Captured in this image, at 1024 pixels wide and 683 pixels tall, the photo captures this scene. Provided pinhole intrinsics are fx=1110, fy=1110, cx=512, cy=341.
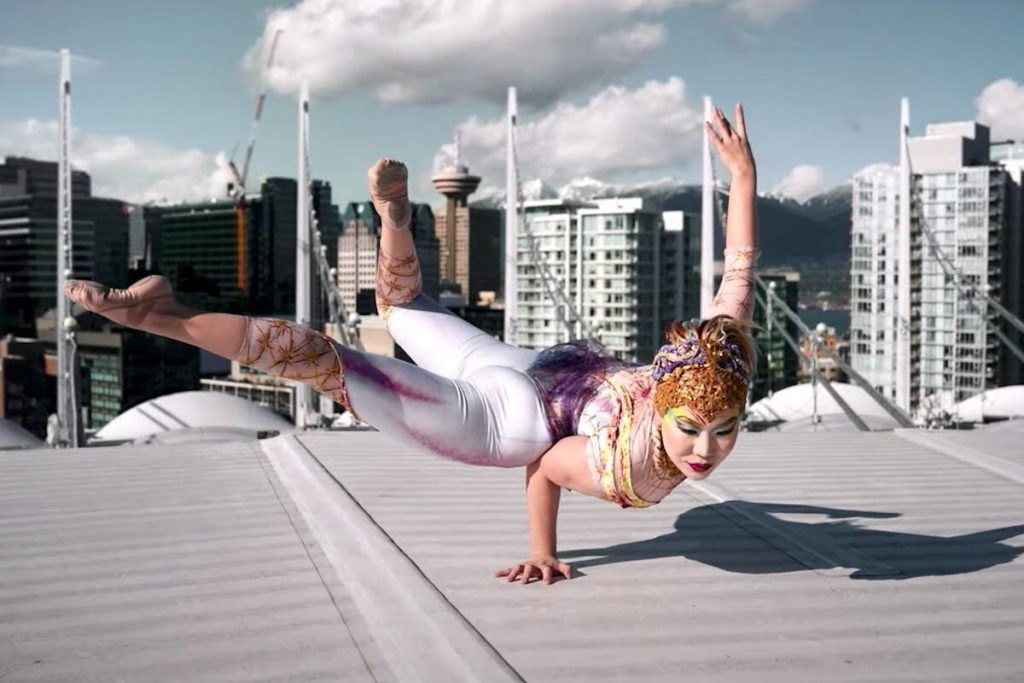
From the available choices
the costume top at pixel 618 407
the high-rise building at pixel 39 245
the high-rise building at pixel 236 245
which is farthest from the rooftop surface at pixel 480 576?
the high-rise building at pixel 236 245

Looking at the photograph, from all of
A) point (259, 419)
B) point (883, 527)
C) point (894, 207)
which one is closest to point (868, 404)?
point (259, 419)

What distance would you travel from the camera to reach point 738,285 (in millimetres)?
5086

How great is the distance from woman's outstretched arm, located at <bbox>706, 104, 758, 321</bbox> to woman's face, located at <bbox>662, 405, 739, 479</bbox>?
2.62 ft

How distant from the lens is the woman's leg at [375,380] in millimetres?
4035

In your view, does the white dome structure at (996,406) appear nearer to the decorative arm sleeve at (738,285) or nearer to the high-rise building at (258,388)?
the decorative arm sleeve at (738,285)

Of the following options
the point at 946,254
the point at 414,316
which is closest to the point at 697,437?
the point at 414,316

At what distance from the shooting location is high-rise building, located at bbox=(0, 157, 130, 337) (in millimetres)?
95438

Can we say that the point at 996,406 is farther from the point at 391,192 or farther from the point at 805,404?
the point at 391,192

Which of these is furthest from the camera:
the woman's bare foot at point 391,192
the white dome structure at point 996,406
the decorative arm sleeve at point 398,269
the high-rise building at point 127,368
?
the high-rise building at point 127,368

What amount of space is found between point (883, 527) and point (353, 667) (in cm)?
344

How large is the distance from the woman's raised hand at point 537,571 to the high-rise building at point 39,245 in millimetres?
91051

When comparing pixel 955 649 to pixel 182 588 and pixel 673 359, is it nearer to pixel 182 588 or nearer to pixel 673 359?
pixel 673 359

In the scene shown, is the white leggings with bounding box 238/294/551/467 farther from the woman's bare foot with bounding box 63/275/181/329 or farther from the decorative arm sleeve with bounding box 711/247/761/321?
the decorative arm sleeve with bounding box 711/247/761/321

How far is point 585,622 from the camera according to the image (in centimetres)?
437
